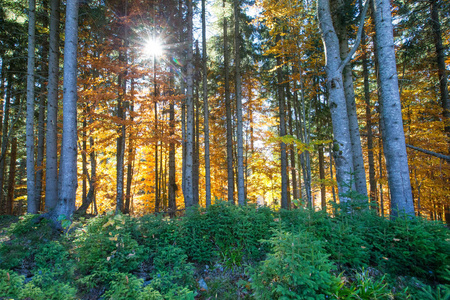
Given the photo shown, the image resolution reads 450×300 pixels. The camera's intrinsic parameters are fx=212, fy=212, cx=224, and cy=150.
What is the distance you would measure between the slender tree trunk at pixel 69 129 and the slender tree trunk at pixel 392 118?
25.4ft

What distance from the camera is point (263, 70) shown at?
46.0ft

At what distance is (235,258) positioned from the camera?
3932mm

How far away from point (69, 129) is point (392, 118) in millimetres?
7966

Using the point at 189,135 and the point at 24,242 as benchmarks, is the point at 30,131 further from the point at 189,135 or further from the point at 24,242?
the point at 189,135

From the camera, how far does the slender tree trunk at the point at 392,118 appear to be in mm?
4156

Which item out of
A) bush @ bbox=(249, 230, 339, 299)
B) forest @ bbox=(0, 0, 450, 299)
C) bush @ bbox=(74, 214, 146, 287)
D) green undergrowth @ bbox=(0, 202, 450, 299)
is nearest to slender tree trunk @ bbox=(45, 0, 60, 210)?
forest @ bbox=(0, 0, 450, 299)

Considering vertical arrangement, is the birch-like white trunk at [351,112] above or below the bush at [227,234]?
above

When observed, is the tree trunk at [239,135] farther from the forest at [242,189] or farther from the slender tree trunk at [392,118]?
the slender tree trunk at [392,118]

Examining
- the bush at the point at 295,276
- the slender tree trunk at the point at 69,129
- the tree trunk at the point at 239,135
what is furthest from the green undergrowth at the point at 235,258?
the tree trunk at the point at 239,135

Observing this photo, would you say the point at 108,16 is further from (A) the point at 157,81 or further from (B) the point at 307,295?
(B) the point at 307,295

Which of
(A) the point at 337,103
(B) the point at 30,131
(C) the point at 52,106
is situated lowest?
(A) the point at 337,103

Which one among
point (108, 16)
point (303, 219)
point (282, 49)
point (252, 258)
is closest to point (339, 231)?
point (303, 219)

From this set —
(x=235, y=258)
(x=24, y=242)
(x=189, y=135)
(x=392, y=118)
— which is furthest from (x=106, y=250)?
(x=189, y=135)

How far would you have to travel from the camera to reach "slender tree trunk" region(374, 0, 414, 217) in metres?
4.16
